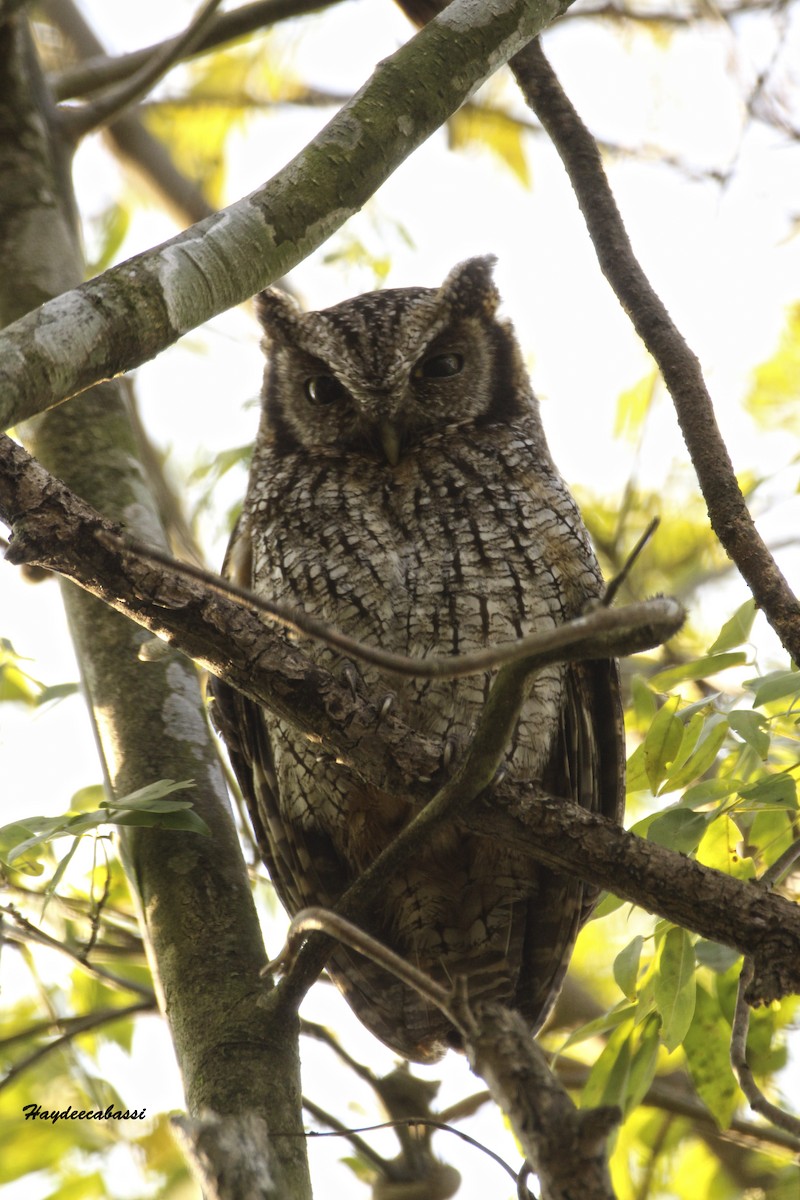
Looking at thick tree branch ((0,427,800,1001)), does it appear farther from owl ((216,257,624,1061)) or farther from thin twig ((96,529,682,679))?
owl ((216,257,624,1061))

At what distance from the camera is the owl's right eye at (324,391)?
319 centimetres

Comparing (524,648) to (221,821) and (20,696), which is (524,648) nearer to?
(221,821)

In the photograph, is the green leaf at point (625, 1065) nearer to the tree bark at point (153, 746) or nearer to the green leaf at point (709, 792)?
the green leaf at point (709, 792)

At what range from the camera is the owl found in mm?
2766

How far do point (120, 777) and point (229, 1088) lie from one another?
0.71 meters

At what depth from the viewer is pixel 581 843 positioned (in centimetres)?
193

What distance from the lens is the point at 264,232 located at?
1959 millimetres

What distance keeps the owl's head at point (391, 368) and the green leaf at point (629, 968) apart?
1401 millimetres

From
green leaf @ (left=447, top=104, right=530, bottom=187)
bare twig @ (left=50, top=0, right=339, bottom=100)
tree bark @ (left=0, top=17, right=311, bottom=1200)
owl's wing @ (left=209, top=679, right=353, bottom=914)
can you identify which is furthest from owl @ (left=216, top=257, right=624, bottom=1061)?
green leaf @ (left=447, top=104, right=530, bottom=187)

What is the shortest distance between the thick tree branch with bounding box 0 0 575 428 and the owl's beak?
0.92 metres

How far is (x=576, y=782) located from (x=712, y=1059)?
0.78 metres

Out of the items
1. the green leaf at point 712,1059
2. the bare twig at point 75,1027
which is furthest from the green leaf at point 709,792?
the bare twig at point 75,1027

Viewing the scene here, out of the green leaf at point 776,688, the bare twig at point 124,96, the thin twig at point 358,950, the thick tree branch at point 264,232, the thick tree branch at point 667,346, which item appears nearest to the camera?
the thin twig at point 358,950

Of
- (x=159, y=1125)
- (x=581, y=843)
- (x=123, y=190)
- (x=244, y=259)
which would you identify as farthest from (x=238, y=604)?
(x=123, y=190)
